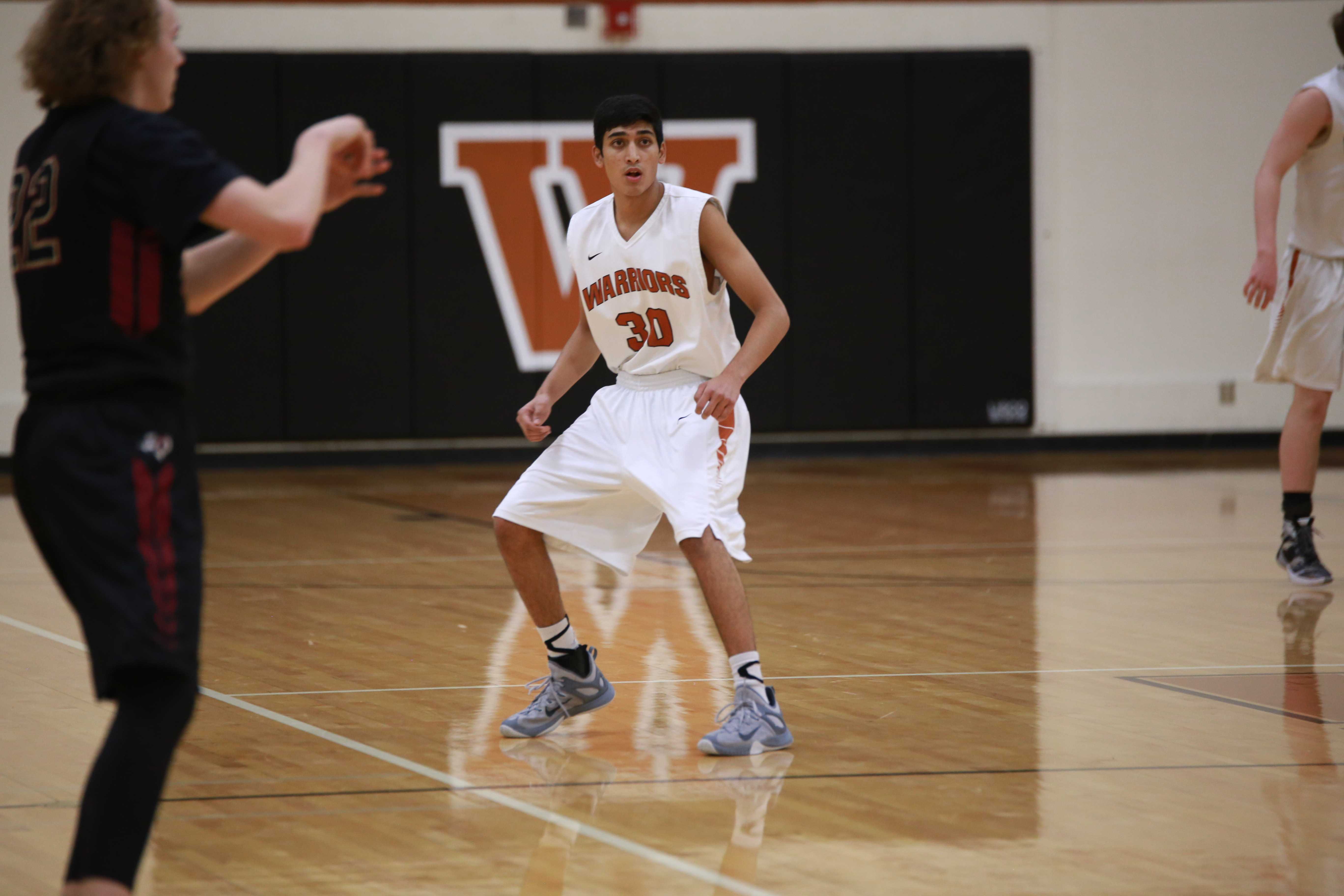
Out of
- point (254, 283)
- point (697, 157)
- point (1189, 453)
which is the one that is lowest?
point (1189, 453)

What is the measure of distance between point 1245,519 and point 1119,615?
298cm

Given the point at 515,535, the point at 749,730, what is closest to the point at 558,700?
the point at 515,535

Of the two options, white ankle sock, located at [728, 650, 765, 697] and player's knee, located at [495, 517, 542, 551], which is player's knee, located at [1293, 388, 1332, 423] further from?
player's knee, located at [495, 517, 542, 551]

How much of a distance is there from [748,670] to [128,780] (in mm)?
1799

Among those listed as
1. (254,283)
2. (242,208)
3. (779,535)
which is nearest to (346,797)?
(242,208)

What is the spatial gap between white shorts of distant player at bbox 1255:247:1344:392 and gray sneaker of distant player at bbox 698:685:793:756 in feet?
10.0

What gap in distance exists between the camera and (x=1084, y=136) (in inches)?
485

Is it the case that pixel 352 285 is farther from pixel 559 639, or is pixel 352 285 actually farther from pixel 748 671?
pixel 748 671

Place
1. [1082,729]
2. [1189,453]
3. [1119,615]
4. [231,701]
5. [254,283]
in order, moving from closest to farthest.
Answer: [1082,729] → [231,701] → [1119,615] → [254,283] → [1189,453]

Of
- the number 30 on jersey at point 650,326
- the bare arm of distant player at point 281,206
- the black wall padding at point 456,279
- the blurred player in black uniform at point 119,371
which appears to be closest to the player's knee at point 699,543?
the number 30 on jersey at point 650,326

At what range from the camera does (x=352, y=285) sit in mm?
11602

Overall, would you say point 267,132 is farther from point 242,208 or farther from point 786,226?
point 242,208

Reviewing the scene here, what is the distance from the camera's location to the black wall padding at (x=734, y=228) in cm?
1151

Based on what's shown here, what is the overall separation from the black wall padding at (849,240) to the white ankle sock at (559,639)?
8024 millimetres
